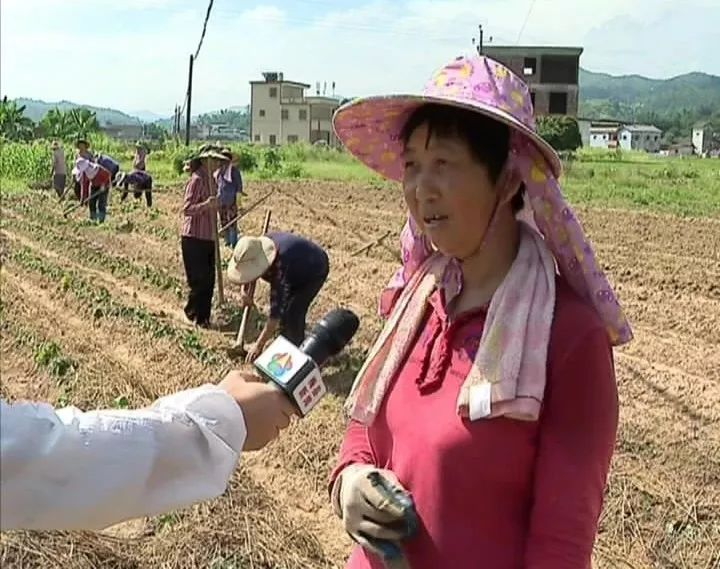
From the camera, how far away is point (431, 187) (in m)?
1.80

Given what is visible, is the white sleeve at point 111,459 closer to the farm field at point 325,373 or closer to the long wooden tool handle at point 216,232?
the farm field at point 325,373

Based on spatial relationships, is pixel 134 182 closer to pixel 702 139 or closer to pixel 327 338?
pixel 327 338

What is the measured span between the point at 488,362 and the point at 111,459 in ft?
2.48

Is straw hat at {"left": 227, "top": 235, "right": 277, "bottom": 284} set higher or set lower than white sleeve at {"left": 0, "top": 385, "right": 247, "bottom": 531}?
lower

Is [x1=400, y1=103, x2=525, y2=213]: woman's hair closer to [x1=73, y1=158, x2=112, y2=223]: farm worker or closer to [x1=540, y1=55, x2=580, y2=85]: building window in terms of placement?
[x1=73, y1=158, x2=112, y2=223]: farm worker

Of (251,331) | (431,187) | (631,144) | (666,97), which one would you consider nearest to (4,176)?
(251,331)

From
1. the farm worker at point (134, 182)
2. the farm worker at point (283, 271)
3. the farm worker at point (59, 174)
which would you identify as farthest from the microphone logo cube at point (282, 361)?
the farm worker at point (59, 174)

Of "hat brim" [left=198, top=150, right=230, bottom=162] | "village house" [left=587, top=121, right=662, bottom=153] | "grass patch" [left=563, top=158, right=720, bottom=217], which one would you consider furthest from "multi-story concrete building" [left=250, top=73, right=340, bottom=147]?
"hat brim" [left=198, top=150, right=230, bottom=162]

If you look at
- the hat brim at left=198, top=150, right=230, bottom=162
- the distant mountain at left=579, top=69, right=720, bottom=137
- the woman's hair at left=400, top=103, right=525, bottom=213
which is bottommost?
the hat brim at left=198, top=150, right=230, bottom=162

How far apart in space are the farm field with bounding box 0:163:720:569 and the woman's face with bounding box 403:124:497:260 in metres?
2.39

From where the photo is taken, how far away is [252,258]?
6.46 meters

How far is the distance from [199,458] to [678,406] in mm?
5376

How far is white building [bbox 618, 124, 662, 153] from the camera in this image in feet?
263

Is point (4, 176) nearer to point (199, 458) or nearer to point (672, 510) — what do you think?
point (672, 510)
